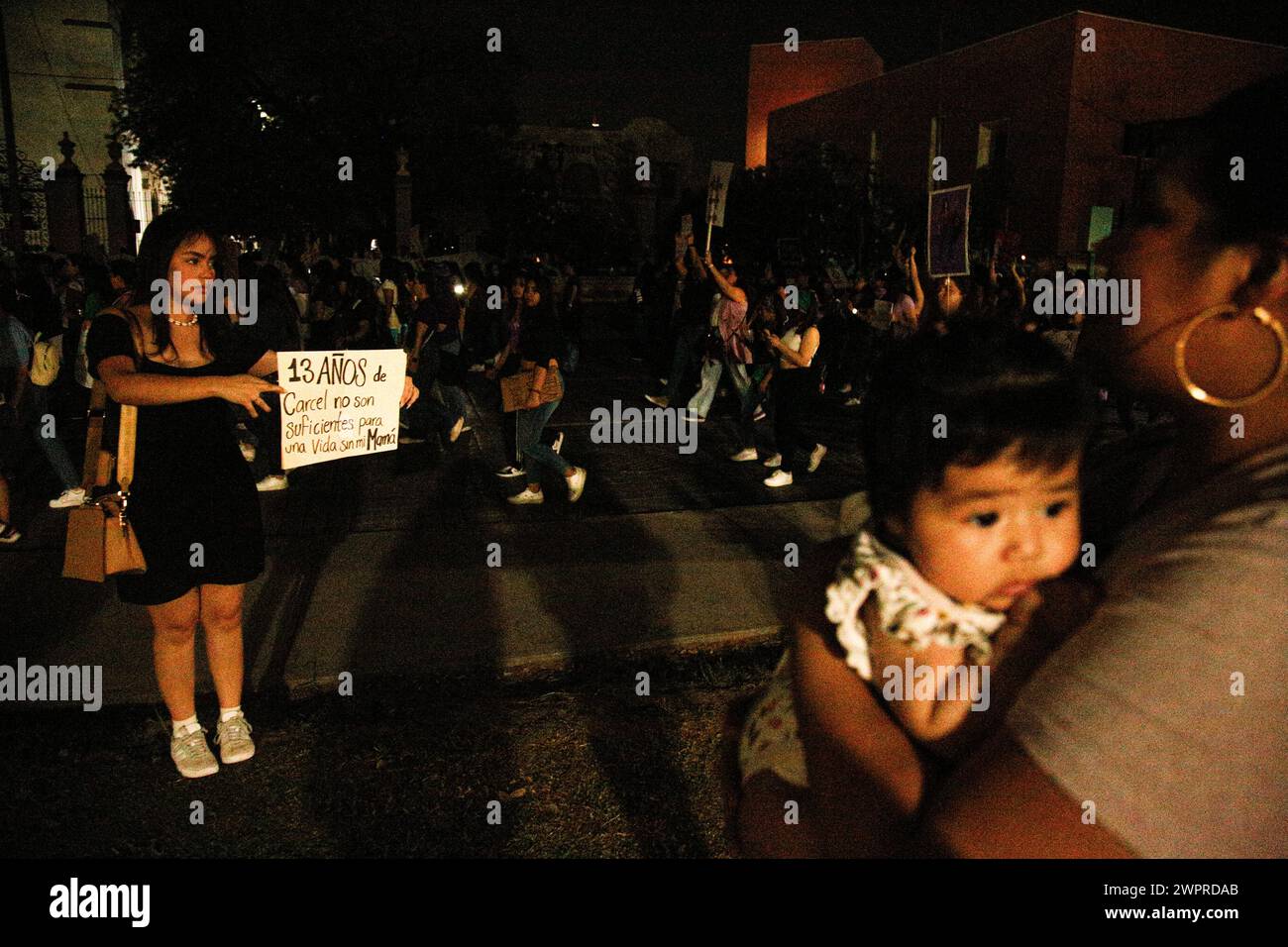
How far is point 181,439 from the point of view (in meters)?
3.39

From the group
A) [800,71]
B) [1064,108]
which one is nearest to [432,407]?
[1064,108]

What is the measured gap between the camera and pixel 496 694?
450cm

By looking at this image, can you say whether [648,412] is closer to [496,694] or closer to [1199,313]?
[496,694]

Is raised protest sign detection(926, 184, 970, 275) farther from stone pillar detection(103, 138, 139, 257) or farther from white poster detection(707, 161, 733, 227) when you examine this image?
stone pillar detection(103, 138, 139, 257)

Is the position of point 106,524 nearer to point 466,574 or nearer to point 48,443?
point 466,574

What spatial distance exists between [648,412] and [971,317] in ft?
37.5

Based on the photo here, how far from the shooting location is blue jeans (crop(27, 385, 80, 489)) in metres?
7.24

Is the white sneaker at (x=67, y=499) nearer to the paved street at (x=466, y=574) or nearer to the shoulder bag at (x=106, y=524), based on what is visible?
the paved street at (x=466, y=574)

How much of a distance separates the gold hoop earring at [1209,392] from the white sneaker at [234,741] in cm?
367

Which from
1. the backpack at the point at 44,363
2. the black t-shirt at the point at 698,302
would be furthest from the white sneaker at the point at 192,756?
the black t-shirt at the point at 698,302

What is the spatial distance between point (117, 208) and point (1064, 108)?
1023 inches

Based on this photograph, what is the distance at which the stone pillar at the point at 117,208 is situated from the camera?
25.3 metres

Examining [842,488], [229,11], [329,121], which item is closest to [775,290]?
[842,488]
